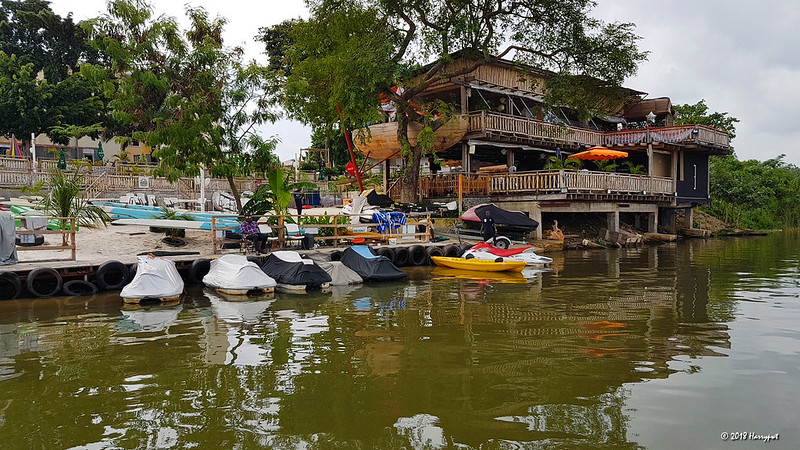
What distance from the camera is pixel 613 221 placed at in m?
30.4

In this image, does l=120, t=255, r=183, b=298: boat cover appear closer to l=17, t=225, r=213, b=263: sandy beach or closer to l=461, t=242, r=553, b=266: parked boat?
l=17, t=225, r=213, b=263: sandy beach

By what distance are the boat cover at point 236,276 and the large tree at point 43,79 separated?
31971 millimetres

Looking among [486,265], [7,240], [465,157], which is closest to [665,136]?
→ [465,157]

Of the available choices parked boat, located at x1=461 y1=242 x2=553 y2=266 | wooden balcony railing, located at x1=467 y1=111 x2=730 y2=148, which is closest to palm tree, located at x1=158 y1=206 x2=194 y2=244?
parked boat, located at x1=461 y1=242 x2=553 y2=266

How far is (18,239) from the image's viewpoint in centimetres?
1736

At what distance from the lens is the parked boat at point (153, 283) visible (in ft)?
43.0

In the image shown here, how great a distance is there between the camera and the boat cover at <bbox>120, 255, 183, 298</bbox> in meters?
13.2

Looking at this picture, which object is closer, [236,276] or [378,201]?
[236,276]

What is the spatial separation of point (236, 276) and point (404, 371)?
314 inches

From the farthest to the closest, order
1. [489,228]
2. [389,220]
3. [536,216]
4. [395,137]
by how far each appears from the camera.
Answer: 1. [395,137]
2. [536,216]
3. [489,228]
4. [389,220]

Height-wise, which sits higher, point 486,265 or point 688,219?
point 688,219

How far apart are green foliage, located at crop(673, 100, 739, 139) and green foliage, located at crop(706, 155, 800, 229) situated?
304cm

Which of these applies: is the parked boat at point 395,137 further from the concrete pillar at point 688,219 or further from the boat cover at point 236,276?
the concrete pillar at point 688,219

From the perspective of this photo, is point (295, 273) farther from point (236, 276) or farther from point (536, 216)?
point (536, 216)
